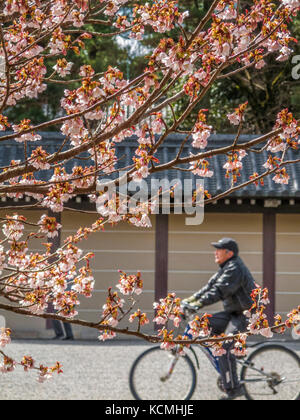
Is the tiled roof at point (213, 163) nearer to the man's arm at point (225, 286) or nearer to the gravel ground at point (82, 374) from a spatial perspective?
the gravel ground at point (82, 374)

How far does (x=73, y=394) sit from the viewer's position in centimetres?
740

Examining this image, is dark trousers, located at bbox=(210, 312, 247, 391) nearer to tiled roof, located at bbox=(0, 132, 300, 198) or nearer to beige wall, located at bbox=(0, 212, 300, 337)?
tiled roof, located at bbox=(0, 132, 300, 198)

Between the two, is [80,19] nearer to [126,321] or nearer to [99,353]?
[99,353]

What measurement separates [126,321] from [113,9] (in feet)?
29.5

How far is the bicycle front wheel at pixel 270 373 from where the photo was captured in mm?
6531

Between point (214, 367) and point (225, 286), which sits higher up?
point (225, 286)

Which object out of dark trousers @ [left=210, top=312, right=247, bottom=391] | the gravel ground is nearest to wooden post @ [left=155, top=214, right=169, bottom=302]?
the gravel ground

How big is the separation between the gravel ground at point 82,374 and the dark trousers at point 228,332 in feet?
2.26

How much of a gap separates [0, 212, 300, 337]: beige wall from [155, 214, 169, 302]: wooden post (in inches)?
4.1

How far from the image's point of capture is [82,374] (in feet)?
28.4

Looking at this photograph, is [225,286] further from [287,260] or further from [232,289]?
[287,260]

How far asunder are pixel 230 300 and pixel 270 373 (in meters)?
0.79

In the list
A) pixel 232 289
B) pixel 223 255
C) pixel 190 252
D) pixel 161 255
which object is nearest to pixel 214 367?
pixel 232 289

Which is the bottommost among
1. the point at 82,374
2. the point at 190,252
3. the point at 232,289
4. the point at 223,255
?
the point at 82,374
